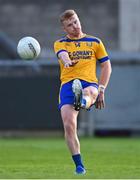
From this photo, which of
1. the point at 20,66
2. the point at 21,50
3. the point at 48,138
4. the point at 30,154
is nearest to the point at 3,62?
the point at 20,66

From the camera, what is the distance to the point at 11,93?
25.8 m

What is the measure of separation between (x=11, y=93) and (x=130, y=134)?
11.3 ft

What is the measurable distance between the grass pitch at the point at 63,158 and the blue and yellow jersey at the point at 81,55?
139 centimetres

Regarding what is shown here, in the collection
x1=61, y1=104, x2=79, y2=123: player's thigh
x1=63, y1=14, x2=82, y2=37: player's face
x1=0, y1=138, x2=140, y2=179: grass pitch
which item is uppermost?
x1=63, y1=14, x2=82, y2=37: player's face

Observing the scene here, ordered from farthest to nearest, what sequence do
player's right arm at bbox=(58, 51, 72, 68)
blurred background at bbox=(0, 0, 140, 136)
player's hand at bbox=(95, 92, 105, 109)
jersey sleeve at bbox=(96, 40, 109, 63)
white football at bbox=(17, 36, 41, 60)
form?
1. blurred background at bbox=(0, 0, 140, 136)
2. white football at bbox=(17, 36, 41, 60)
3. jersey sleeve at bbox=(96, 40, 109, 63)
4. player's hand at bbox=(95, 92, 105, 109)
5. player's right arm at bbox=(58, 51, 72, 68)

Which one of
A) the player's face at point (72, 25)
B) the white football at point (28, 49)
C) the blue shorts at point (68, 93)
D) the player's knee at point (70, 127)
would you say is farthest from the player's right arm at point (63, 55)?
the player's knee at point (70, 127)

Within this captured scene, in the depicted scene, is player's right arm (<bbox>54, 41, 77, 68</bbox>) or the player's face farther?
the player's face

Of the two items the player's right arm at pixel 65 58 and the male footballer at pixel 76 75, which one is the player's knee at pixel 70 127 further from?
the player's right arm at pixel 65 58

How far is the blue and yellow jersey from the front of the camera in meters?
13.5

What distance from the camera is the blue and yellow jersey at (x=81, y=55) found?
1349cm

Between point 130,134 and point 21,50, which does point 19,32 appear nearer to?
point 130,134

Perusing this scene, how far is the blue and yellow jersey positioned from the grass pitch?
139 centimetres

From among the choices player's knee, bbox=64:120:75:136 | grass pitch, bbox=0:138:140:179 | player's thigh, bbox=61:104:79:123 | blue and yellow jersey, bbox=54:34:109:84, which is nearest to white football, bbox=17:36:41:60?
blue and yellow jersey, bbox=54:34:109:84

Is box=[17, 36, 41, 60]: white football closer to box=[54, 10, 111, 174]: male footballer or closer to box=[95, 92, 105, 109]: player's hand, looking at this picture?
box=[54, 10, 111, 174]: male footballer
